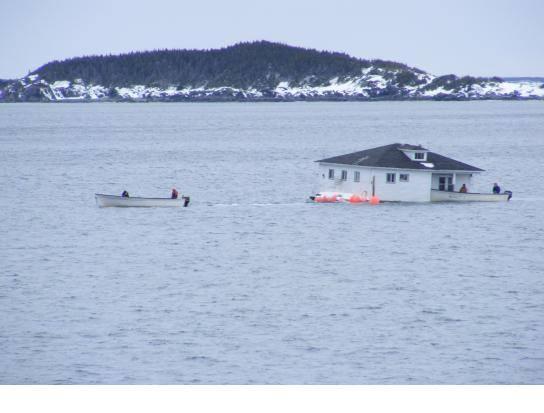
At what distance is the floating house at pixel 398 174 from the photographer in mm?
67312

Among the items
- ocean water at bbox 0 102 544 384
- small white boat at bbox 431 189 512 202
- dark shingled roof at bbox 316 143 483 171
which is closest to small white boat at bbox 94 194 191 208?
ocean water at bbox 0 102 544 384

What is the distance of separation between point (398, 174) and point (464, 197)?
5639 mm

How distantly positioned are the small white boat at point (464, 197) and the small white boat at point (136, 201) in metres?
15.9

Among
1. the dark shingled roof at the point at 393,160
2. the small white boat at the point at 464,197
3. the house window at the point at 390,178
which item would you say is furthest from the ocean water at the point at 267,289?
the dark shingled roof at the point at 393,160

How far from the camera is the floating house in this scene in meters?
67.3

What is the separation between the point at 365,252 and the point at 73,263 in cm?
1381

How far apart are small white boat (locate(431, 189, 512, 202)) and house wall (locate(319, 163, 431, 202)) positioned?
2.71ft

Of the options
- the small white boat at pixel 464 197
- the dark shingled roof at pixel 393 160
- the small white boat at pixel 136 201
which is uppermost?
the dark shingled roof at pixel 393 160

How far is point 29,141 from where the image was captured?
17325 cm

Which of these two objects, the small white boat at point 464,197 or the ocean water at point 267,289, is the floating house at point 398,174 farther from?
the ocean water at point 267,289

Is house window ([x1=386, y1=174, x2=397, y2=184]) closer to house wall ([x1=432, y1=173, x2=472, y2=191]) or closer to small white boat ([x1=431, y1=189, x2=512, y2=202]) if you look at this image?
small white boat ([x1=431, y1=189, x2=512, y2=202])

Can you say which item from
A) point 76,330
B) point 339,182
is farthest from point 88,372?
point 339,182

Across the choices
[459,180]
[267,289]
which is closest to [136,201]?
[459,180]

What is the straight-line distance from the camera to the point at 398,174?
222 ft
